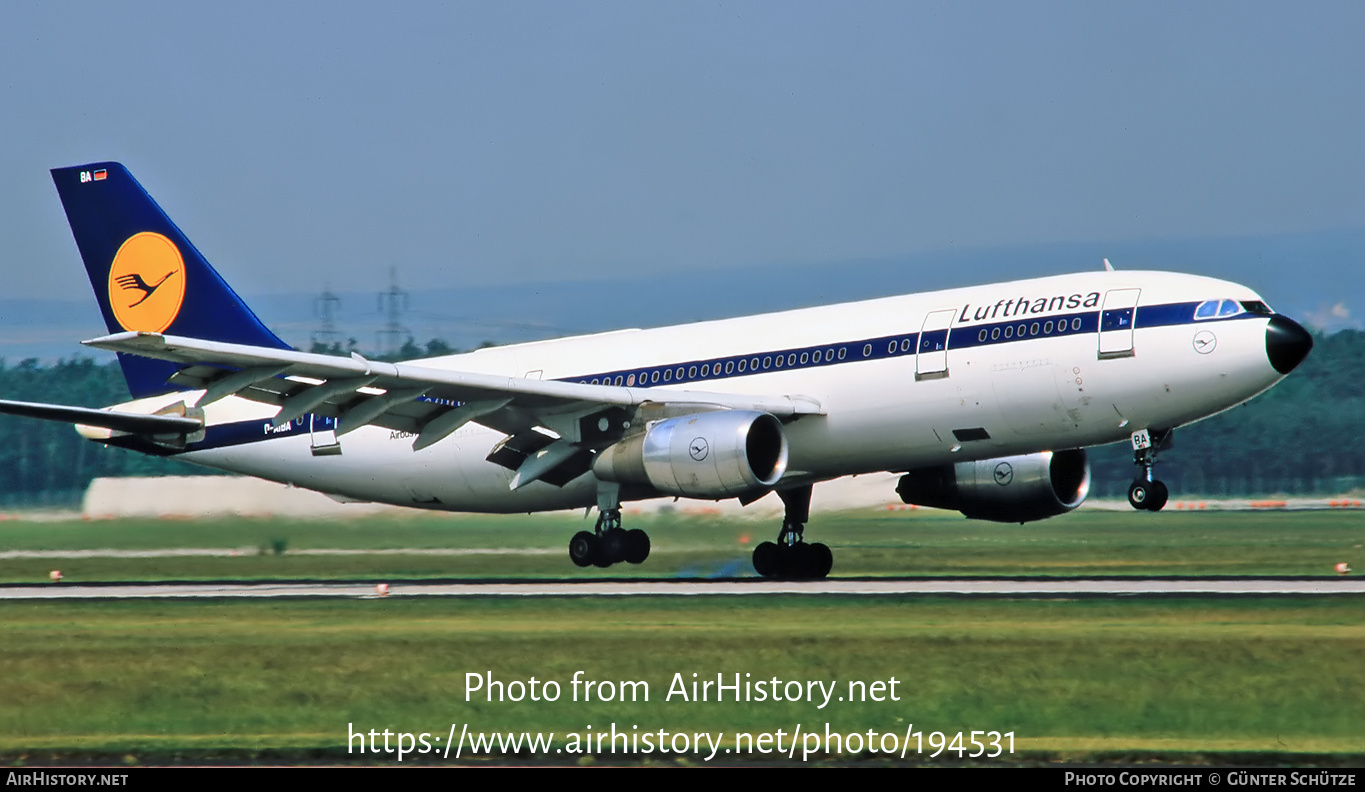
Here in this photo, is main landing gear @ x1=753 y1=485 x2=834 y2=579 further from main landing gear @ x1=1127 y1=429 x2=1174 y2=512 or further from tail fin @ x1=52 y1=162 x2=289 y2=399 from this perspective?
tail fin @ x1=52 y1=162 x2=289 y2=399

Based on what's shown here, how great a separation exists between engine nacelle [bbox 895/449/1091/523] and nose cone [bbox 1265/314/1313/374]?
599 cm

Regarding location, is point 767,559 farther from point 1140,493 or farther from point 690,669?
point 690,669

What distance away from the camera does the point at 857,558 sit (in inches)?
1492

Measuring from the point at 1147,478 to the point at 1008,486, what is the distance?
5.51m

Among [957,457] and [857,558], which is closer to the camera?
[957,457]

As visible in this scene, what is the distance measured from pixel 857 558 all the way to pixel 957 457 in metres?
9.07

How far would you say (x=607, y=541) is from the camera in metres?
31.2

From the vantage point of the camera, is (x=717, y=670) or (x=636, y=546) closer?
(x=717, y=670)

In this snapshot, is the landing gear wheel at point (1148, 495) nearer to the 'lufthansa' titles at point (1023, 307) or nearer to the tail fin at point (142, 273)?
the 'lufthansa' titles at point (1023, 307)

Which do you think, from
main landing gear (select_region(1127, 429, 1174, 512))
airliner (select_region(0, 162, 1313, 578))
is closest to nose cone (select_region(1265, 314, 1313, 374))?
airliner (select_region(0, 162, 1313, 578))

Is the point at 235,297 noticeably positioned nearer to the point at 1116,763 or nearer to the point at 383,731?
the point at 383,731

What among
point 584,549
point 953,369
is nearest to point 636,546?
point 584,549

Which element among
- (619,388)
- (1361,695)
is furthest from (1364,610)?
(619,388)
